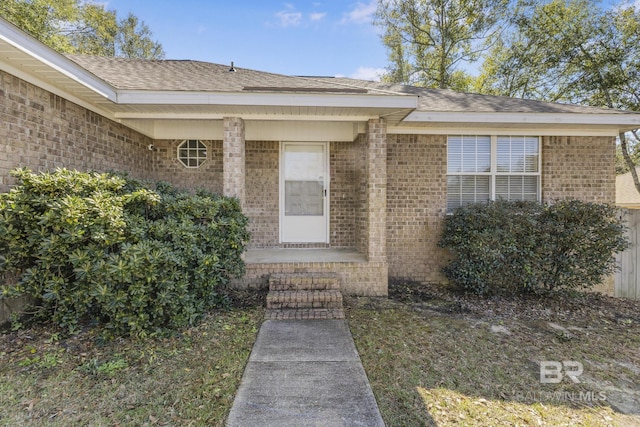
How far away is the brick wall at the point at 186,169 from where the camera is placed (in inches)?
245

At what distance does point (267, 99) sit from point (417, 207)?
3308 millimetres

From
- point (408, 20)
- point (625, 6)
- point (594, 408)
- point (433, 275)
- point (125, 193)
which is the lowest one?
point (594, 408)

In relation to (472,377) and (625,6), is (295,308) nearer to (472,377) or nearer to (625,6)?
(472,377)

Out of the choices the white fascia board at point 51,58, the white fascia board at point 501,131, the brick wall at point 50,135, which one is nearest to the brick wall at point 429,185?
the white fascia board at point 501,131

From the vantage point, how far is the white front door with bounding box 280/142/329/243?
638 cm

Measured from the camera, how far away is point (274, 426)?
2.13 meters

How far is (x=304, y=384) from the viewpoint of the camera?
262 centimetres

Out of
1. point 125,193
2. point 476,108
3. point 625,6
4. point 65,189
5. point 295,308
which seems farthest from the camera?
point 625,6

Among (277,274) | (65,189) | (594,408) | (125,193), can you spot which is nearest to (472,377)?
(594,408)

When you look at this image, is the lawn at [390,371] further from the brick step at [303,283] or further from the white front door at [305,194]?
the white front door at [305,194]

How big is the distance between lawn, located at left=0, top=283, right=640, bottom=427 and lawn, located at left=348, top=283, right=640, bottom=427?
0.04 feet

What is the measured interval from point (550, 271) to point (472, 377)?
3102 mm

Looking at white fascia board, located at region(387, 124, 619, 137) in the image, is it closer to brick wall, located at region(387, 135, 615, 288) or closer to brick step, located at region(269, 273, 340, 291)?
brick wall, located at region(387, 135, 615, 288)

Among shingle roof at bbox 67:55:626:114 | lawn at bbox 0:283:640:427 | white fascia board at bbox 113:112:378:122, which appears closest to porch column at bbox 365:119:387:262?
white fascia board at bbox 113:112:378:122
